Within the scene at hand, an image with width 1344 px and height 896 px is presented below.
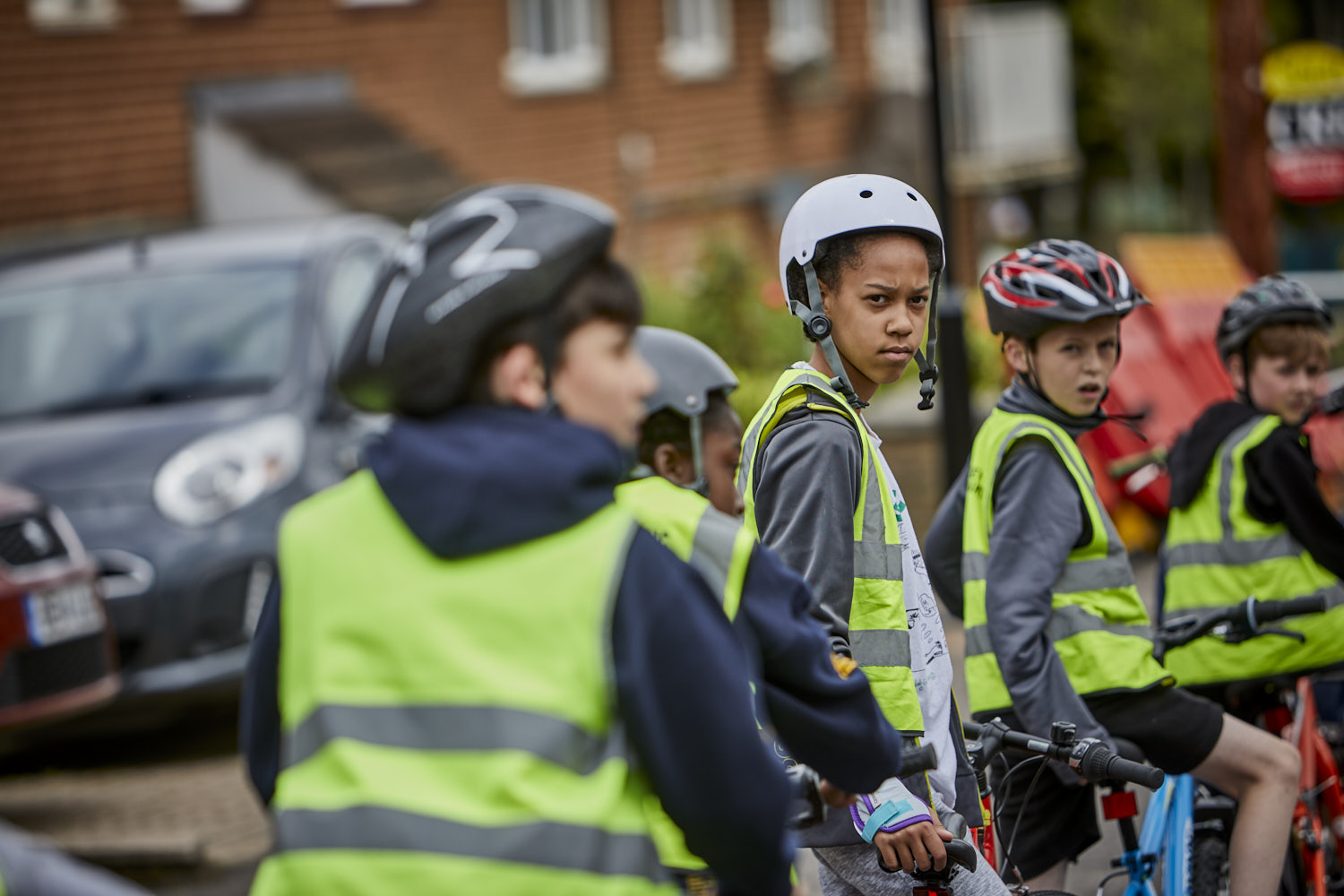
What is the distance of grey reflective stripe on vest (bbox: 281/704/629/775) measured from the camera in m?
1.78

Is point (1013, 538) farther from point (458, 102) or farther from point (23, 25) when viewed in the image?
point (458, 102)

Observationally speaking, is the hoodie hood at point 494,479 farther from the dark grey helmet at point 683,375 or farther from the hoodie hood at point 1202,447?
the hoodie hood at point 1202,447

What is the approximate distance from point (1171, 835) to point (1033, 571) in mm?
896

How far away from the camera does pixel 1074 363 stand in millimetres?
3781

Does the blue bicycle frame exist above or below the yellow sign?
below

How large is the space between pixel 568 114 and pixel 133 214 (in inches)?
238

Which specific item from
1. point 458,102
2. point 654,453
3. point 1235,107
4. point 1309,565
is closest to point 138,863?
point 654,453

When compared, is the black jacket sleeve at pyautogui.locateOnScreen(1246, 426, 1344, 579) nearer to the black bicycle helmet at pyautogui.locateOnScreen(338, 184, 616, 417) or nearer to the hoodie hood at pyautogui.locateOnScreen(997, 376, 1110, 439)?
the hoodie hood at pyautogui.locateOnScreen(997, 376, 1110, 439)

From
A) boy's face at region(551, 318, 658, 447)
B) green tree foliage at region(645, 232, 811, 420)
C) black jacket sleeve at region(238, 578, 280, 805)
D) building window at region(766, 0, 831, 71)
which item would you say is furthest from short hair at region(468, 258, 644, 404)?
building window at region(766, 0, 831, 71)

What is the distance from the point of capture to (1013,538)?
352 centimetres

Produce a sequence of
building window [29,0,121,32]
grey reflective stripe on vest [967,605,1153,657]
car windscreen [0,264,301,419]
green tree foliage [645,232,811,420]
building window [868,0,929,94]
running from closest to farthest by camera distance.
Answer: grey reflective stripe on vest [967,605,1153,657], car windscreen [0,264,301,419], green tree foliage [645,232,811,420], building window [29,0,121,32], building window [868,0,929,94]

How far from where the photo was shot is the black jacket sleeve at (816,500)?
280 centimetres

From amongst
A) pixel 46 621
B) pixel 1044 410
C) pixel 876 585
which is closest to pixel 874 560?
pixel 876 585

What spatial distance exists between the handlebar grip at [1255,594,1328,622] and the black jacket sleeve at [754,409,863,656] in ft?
5.17
